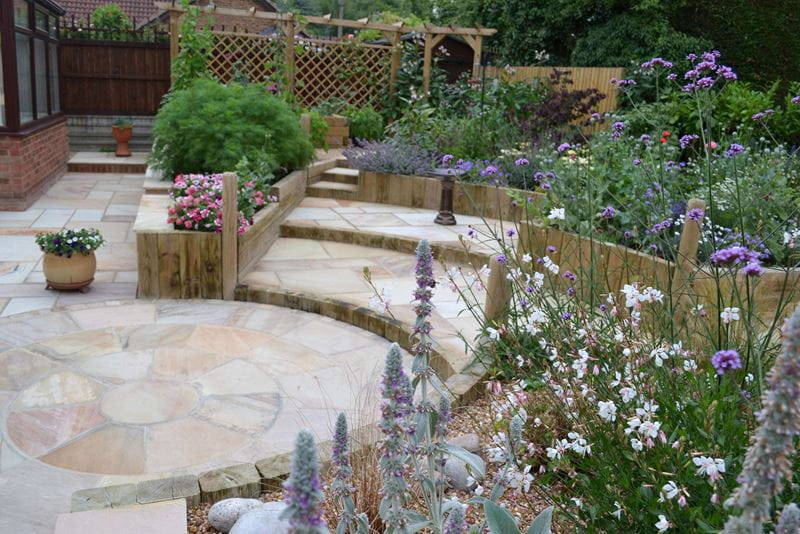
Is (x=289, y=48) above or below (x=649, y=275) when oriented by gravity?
above

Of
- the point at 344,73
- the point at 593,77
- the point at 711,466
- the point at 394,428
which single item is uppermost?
the point at 593,77

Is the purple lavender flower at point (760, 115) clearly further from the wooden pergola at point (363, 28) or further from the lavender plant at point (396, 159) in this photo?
the wooden pergola at point (363, 28)

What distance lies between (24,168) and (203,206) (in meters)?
3.75

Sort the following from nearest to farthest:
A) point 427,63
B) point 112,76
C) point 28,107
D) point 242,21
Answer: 1. point 28,107
2. point 427,63
3. point 112,76
4. point 242,21

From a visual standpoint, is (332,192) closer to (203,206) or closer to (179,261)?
(203,206)

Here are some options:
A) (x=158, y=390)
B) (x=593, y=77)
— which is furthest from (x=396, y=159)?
(x=158, y=390)

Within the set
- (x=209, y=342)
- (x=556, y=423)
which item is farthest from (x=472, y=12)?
(x=556, y=423)

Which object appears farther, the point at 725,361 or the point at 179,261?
the point at 179,261

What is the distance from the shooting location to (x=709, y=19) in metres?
12.0

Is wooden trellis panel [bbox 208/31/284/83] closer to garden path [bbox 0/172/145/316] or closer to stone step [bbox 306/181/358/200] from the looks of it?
garden path [bbox 0/172/145/316]

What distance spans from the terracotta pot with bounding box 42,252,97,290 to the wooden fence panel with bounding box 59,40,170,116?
316 inches

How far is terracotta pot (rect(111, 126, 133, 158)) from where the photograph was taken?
1087 cm

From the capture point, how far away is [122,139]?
35.7 ft

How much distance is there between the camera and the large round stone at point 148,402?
3152 millimetres
